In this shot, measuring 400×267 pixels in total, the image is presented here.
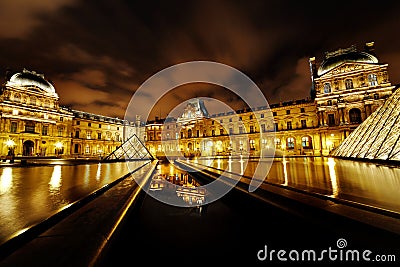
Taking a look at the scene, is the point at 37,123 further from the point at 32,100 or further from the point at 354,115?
the point at 354,115

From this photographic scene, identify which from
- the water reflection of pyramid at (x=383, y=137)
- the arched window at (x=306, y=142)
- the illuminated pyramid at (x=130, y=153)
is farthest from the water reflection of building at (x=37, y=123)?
the arched window at (x=306, y=142)

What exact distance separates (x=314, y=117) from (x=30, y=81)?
47.8 m

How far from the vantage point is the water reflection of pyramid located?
9.05 meters

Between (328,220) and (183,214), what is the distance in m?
2.37

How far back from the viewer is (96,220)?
5.18 feet

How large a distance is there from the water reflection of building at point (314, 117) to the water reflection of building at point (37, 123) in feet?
69.5

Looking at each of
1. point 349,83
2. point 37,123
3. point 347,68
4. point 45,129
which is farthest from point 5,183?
point 45,129

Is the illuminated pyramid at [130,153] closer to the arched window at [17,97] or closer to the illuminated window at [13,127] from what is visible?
the illuminated window at [13,127]

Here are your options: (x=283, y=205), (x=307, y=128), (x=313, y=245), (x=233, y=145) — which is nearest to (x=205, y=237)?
(x=283, y=205)

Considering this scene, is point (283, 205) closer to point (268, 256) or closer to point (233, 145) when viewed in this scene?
point (268, 256)

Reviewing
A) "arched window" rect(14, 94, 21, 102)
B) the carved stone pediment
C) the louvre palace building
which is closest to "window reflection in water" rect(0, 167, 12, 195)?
the louvre palace building

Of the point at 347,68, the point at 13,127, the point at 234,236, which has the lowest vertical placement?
the point at 234,236

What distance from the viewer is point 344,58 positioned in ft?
85.1

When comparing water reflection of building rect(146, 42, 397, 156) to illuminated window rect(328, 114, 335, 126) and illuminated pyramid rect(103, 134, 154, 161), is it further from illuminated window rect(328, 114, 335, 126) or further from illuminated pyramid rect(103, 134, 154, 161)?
illuminated pyramid rect(103, 134, 154, 161)
